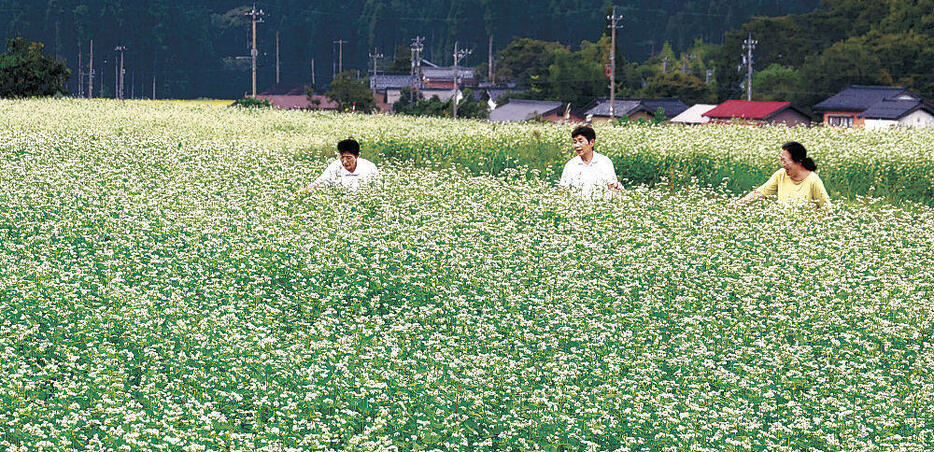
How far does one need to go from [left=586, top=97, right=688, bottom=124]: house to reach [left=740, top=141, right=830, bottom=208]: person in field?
220 feet

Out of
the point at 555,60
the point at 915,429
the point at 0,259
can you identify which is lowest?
the point at 915,429

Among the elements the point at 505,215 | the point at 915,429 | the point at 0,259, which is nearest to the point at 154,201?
the point at 0,259

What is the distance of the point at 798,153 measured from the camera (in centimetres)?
1402

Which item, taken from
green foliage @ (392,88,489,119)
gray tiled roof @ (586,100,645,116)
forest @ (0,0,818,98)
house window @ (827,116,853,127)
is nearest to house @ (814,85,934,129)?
house window @ (827,116,853,127)

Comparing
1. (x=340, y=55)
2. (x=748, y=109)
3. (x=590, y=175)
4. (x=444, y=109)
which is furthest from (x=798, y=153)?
(x=340, y=55)

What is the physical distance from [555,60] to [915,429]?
323 feet

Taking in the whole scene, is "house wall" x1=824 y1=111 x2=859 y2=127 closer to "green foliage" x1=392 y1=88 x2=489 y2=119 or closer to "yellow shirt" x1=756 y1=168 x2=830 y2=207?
"green foliage" x1=392 y1=88 x2=489 y2=119

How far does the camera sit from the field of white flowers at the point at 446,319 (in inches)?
281

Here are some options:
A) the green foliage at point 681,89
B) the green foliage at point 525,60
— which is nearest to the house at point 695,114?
the green foliage at point 681,89

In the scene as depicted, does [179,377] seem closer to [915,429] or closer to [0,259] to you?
[0,259]

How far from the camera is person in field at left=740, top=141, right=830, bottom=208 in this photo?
14031 millimetres

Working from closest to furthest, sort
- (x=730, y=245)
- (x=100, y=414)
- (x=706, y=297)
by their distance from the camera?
(x=100, y=414)
(x=706, y=297)
(x=730, y=245)

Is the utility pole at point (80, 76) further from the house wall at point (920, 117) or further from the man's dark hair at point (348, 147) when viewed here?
the man's dark hair at point (348, 147)

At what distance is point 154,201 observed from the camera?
13430 millimetres
